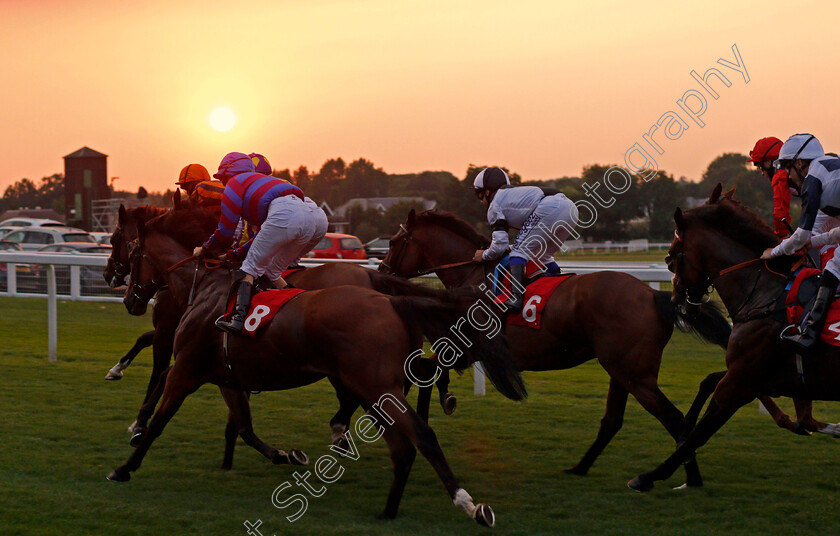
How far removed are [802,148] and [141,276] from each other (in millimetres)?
3856

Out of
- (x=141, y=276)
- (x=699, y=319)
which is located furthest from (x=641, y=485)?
(x=141, y=276)

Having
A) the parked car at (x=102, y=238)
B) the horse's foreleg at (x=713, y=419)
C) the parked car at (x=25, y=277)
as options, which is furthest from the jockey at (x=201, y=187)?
the parked car at (x=102, y=238)

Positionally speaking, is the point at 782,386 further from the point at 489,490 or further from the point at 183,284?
the point at 183,284

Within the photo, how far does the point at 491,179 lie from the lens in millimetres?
5703

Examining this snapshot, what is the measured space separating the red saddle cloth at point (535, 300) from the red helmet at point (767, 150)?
3.95ft

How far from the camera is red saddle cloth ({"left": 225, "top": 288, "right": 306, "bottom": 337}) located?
4371mm

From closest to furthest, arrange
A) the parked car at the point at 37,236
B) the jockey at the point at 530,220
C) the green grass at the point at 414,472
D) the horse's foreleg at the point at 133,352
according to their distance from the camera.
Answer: the green grass at the point at 414,472 → the jockey at the point at 530,220 → the horse's foreleg at the point at 133,352 → the parked car at the point at 37,236

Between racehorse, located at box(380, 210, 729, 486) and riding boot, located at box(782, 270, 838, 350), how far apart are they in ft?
2.40

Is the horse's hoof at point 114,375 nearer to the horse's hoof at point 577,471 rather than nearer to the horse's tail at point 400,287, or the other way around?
the horse's tail at point 400,287

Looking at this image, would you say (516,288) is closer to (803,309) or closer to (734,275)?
(734,275)

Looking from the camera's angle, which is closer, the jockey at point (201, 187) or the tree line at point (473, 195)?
the jockey at point (201, 187)

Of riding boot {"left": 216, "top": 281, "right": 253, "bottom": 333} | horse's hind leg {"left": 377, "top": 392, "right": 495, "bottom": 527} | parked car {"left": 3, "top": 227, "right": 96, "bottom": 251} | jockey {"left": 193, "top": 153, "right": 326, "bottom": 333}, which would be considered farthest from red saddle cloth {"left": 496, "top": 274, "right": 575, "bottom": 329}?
parked car {"left": 3, "top": 227, "right": 96, "bottom": 251}

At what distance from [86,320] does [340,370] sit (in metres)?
9.73

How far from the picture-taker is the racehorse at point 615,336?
4633 mm
